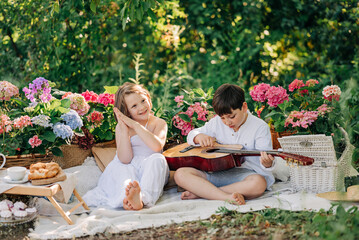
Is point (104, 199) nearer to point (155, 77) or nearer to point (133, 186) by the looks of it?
point (133, 186)

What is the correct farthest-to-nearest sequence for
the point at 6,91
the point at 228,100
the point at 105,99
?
the point at 105,99 → the point at 6,91 → the point at 228,100

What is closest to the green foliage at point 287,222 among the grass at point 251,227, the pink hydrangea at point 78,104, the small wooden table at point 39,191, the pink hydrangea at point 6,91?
the grass at point 251,227

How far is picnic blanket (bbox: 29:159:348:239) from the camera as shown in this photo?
3.11m

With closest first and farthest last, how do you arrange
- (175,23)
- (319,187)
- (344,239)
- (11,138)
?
(344,239) < (319,187) < (11,138) < (175,23)

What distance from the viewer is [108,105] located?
446cm

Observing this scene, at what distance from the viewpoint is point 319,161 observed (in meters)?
3.61

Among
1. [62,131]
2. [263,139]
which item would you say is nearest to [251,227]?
[263,139]

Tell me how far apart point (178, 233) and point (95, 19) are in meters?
3.87

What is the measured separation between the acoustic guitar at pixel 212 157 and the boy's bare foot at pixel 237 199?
0.26 meters

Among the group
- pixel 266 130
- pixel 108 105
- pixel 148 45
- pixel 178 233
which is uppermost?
pixel 148 45

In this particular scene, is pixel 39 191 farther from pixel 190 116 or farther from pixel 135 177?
pixel 190 116

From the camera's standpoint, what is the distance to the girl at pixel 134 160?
3590 mm

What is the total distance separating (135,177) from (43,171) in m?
0.81

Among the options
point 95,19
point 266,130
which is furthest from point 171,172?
point 95,19
